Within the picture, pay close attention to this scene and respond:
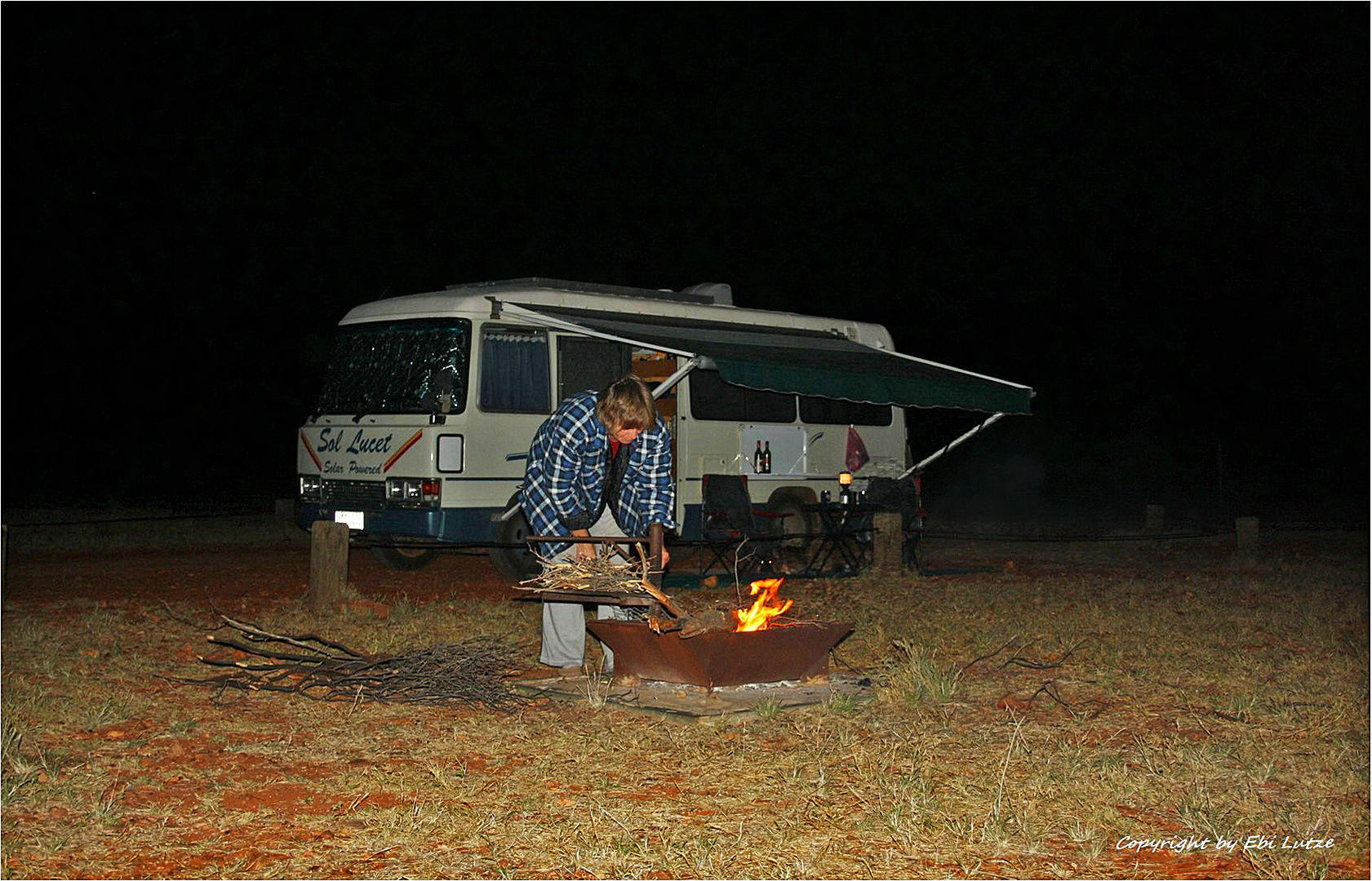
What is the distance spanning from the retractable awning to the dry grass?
10.9 ft

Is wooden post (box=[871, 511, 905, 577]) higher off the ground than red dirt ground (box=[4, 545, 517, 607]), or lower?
higher

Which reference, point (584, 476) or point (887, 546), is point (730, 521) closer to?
point (887, 546)

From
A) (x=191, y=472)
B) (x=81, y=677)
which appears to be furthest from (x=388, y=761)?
(x=191, y=472)

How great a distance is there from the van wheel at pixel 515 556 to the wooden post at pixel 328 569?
195cm

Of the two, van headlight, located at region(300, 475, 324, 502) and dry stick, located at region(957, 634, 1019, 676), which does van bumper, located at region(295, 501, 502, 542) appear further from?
dry stick, located at region(957, 634, 1019, 676)

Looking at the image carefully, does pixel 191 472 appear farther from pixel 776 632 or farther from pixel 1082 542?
pixel 776 632

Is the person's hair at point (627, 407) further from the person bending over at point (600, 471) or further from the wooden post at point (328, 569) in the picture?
the wooden post at point (328, 569)

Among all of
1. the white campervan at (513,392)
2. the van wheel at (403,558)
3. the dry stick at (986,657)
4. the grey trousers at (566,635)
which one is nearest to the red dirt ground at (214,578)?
the van wheel at (403,558)

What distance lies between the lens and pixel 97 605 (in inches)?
372

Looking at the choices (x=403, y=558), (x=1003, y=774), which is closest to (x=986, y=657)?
(x=1003, y=774)

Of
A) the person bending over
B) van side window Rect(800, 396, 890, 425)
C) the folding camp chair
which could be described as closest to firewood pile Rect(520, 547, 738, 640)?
the person bending over

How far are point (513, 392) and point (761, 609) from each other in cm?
518

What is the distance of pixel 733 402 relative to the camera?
1334 cm

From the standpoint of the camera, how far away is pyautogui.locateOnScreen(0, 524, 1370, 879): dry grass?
419cm
